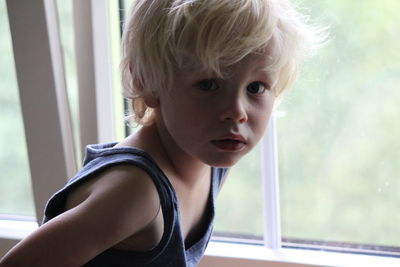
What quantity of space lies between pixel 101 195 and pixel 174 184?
181 mm

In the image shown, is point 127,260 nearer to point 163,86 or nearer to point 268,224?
point 163,86

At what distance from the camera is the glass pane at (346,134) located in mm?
1020

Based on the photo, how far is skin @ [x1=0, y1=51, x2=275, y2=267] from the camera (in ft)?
2.14

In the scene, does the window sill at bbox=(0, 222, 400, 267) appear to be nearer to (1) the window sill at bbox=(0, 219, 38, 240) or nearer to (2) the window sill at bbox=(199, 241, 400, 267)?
(2) the window sill at bbox=(199, 241, 400, 267)

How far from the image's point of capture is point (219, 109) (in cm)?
73

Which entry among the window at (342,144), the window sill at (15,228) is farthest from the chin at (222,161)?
the window sill at (15,228)

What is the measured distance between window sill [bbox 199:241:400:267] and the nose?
47cm

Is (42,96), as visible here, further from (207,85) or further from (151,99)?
(207,85)

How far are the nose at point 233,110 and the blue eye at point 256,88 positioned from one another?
4 centimetres

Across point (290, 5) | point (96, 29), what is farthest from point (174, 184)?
point (96, 29)

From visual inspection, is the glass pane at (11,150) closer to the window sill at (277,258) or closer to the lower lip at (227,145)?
the window sill at (277,258)

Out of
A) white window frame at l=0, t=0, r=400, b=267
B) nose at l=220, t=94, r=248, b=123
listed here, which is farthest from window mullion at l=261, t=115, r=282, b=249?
nose at l=220, t=94, r=248, b=123

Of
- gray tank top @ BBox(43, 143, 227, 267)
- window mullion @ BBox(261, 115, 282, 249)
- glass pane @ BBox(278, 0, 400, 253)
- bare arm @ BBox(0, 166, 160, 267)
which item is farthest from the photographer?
window mullion @ BBox(261, 115, 282, 249)

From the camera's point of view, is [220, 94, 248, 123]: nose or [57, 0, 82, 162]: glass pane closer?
[220, 94, 248, 123]: nose
